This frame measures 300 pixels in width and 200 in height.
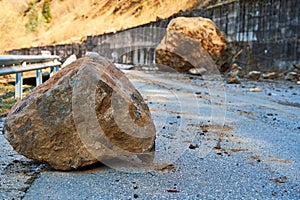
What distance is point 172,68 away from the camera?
1566cm

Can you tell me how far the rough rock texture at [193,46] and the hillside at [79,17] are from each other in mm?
10516

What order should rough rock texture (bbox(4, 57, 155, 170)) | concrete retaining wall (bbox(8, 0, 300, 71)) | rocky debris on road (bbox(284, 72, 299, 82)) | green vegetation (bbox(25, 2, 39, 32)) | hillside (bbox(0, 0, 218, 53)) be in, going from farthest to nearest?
green vegetation (bbox(25, 2, 39, 32)) → hillside (bbox(0, 0, 218, 53)) → concrete retaining wall (bbox(8, 0, 300, 71)) → rocky debris on road (bbox(284, 72, 299, 82)) → rough rock texture (bbox(4, 57, 155, 170))

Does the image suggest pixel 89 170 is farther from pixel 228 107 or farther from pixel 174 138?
pixel 228 107

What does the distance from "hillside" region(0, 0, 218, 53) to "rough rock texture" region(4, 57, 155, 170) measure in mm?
20085

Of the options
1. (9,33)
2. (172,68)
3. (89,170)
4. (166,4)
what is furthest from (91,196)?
(166,4)

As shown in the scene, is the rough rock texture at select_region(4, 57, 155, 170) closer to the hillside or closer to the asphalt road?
the asphalt road

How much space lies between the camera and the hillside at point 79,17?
3598 centimetres

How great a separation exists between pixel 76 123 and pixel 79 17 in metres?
55.6

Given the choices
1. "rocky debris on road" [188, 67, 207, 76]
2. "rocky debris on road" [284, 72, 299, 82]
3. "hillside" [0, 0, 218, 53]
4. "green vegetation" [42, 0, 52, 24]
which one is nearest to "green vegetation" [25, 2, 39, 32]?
"hillside" [0, 0, 218, 53]

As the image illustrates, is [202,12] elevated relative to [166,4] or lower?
lower

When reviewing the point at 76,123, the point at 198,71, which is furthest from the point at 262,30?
the point at 76,123

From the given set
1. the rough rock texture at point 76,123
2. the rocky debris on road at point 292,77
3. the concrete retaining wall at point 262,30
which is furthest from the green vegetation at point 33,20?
the rough rock texture at point 76,123

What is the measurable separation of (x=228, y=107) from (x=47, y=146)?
182 inches

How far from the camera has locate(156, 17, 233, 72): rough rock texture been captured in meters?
14.8
